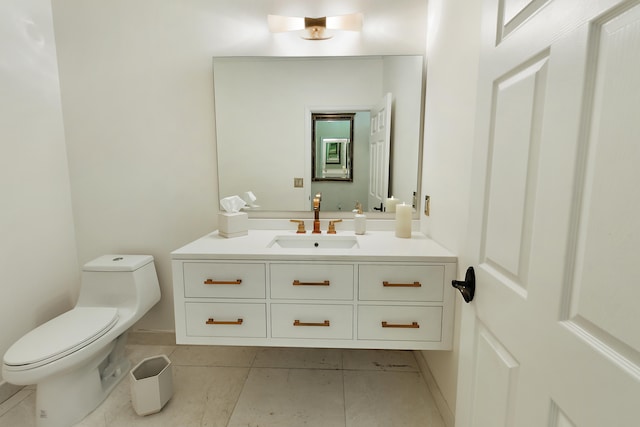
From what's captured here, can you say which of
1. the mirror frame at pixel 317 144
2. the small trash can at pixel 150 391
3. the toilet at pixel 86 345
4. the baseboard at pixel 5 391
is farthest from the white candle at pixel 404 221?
the baseboard at pixel 5 391

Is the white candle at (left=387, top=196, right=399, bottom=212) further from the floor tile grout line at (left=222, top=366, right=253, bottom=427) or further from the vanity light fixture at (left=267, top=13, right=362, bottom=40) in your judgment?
the floor tile grout line at (left=222, top=366, right=253, bottom=427)

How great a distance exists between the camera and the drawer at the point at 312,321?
1.38 m

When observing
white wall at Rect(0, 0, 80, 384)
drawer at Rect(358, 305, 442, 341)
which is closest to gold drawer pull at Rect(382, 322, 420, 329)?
drawer at Rect(358, 305, 442, 341)

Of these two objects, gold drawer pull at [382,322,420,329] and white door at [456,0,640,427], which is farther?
gold drawer pull at [382,322,420,329]

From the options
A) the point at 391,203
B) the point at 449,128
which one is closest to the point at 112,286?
the point at 391,203

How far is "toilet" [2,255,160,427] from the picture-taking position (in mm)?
1291

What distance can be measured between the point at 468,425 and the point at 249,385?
4.11ft

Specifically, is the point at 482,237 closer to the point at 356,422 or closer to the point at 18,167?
the point at 356,422

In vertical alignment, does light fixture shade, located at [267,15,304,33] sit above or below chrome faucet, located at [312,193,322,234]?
above

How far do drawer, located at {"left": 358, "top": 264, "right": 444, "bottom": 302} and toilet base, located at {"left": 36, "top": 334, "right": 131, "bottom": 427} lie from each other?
4.73ft

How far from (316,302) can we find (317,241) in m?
0.43

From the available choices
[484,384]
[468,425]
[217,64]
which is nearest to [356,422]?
[468,425]

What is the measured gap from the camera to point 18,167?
5.43 feet

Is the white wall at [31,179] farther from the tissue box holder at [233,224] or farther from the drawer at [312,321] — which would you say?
the drawer at [312,321]
